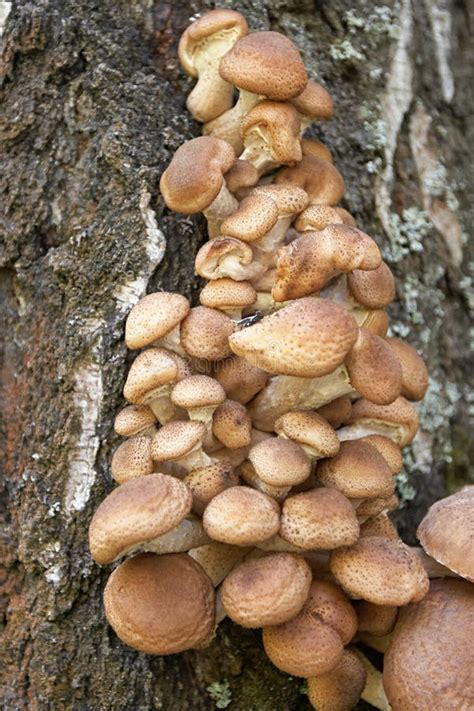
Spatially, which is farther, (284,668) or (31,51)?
(31,51)

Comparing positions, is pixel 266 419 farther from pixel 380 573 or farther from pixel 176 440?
pixel 380 573

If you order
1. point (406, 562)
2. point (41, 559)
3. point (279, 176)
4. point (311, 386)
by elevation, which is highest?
point (279, 176)

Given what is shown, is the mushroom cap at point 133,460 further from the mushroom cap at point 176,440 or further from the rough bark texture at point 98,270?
the rough bark texture at point 98,270

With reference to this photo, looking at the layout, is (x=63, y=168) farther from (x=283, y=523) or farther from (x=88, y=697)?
(x=88, y=697)

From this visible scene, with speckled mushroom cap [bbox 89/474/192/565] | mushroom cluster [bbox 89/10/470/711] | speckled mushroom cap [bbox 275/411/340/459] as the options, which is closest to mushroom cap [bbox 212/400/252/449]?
mushroom cluster [bbox 89/10/470/711]

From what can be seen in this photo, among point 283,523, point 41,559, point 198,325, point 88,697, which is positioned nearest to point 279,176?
point 198,325

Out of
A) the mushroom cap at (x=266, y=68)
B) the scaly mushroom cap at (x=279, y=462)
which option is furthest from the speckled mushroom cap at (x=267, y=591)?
the mushroom cap at (x=266, y=68)

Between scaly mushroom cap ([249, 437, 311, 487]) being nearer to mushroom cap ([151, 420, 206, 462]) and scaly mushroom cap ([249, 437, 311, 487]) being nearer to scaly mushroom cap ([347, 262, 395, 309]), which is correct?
mushroom cap ([151, 420, 206, 462])
